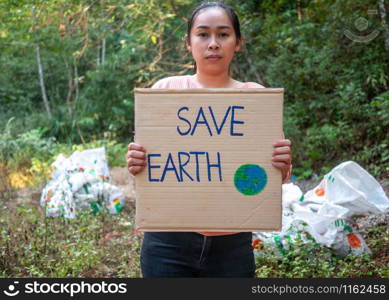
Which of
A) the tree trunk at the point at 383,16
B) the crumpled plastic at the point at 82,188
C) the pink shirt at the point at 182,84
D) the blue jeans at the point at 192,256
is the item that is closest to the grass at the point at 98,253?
the crumpled plastic at the point at 82,188

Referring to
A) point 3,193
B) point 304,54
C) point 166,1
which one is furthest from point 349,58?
point 3,193

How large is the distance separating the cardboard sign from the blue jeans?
0.05m

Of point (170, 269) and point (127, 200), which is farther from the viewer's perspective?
point (127, 200)

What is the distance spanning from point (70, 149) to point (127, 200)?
10.3 ft

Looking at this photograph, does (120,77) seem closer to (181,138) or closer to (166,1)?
(166,1)

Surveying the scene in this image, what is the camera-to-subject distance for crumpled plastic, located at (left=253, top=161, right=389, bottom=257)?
123 inches

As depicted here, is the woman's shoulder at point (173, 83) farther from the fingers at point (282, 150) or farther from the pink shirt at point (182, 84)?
the fingers at point (282, 150)

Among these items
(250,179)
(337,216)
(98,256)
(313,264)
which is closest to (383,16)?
(337,216)

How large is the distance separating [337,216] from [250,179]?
70.4 inches

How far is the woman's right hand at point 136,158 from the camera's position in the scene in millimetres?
1527

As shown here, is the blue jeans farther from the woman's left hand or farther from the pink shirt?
the pink shirt

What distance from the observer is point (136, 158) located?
1.53 metres

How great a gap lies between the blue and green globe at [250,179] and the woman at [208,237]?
6 cm

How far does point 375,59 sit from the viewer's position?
526 centimetres
